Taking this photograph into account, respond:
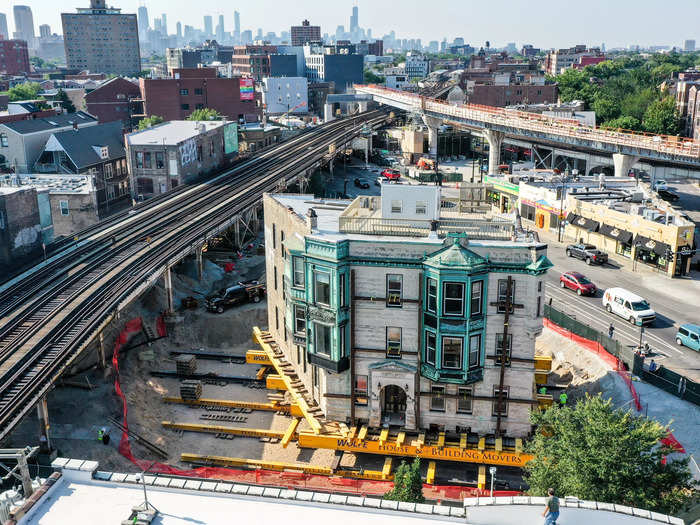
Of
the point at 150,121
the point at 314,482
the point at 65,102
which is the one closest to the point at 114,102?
the point at 65,102

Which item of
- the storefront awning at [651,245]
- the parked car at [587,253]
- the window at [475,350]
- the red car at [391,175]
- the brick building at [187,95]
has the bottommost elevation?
the parked car at [587,253]

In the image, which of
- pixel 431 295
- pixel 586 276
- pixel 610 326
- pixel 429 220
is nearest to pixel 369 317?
pixel 431 295

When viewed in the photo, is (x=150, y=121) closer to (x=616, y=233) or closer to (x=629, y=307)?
(x=616, y=233)

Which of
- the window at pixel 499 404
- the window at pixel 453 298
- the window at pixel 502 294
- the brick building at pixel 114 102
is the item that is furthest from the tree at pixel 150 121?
the window at pixel 499 404

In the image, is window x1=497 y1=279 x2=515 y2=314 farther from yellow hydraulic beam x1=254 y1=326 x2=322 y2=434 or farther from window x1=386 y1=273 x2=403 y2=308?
yellow hydraulic beam x1=254 y1=326 x2=322 y2=434

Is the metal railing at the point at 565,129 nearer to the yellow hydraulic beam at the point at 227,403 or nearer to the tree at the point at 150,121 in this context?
the tree at the point at 150,121

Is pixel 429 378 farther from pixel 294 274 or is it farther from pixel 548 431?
pixel 294 274

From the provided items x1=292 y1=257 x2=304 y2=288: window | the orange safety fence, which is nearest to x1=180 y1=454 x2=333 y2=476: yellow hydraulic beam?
the orange safety fence
